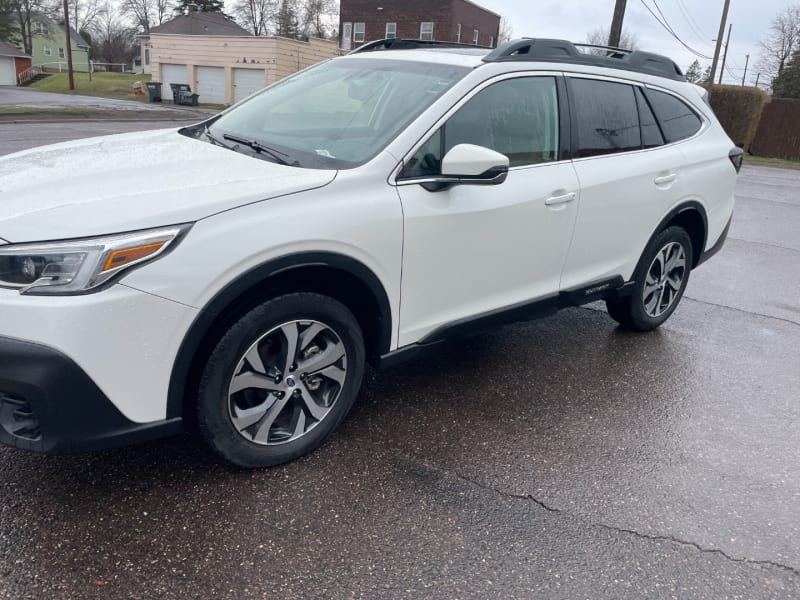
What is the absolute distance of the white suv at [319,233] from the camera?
89.0 inches

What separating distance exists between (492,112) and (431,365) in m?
1.59

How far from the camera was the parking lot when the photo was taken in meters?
2.38

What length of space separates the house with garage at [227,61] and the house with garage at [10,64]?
29825mm

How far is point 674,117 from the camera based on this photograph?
4.63 metres

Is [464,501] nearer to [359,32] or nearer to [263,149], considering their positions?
[263,149]

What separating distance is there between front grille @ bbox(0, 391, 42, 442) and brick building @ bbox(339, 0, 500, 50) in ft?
156

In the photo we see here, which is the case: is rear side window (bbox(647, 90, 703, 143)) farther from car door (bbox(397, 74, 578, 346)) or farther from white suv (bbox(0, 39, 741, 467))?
car door (bbox(397, 74, 578, 346))

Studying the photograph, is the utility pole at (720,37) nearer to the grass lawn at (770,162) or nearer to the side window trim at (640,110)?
the grass lawn at (770,162)

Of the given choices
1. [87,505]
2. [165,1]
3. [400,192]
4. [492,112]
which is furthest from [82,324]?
[165,1]

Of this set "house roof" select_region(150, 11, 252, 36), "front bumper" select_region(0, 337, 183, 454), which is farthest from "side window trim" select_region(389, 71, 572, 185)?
"house roof" select_region(150, 11, 252, 36)

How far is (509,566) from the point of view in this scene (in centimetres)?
248

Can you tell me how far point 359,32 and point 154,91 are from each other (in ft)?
67.4

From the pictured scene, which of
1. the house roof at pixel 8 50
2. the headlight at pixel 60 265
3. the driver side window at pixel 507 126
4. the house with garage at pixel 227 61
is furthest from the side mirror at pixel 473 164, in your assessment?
the house roof at pixel 8 50

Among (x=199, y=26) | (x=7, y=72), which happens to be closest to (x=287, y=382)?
(x=199, y=26)
